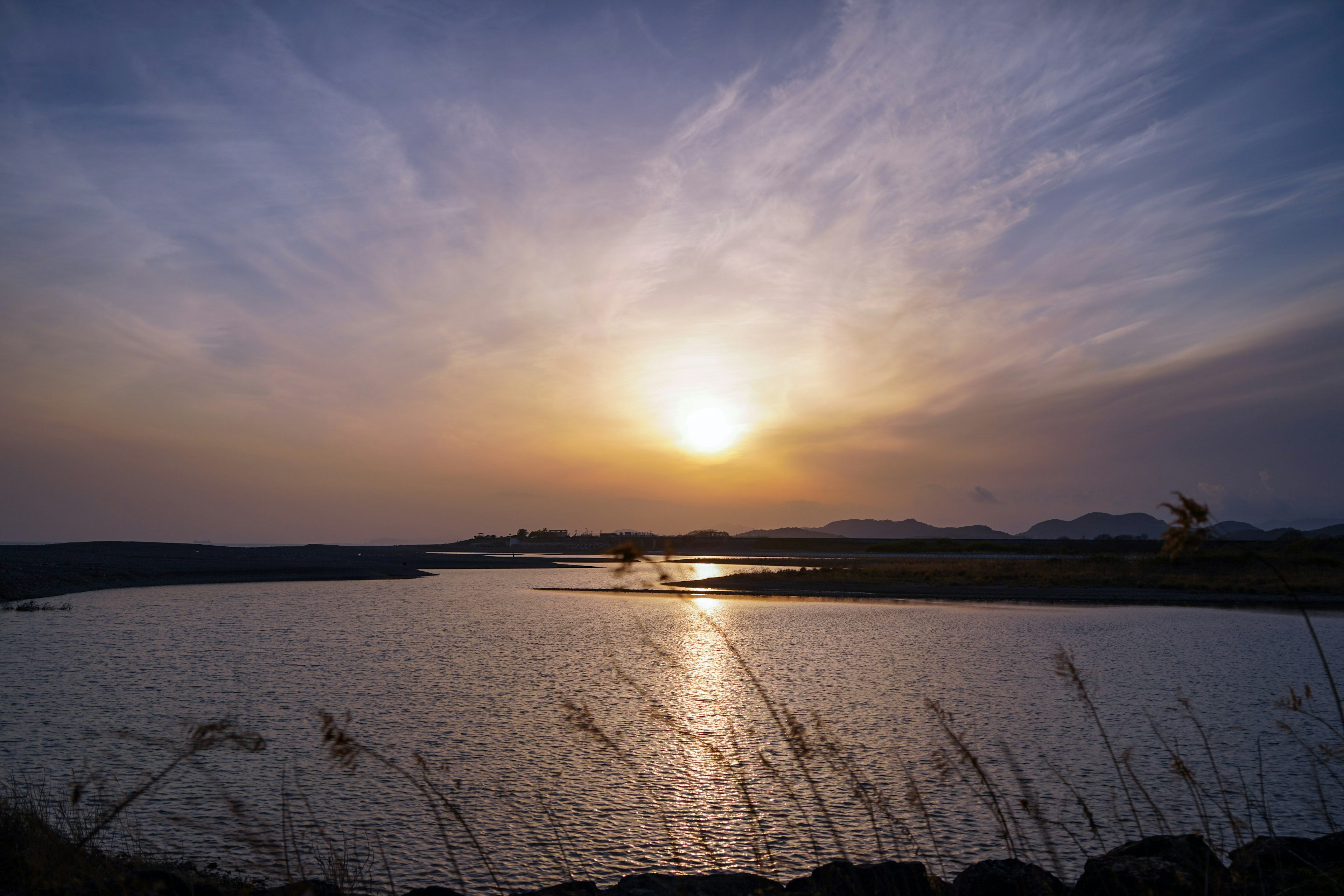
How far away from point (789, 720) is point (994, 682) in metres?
15.5

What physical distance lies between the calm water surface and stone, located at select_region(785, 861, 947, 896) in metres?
0.37

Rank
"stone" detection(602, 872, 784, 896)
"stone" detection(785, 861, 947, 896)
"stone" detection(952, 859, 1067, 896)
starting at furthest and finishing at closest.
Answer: "stone" detection(602, 872, 784, 896) → "stone" detection(952, 859, 1067, 896) → "stone" detection(785, 861, 947, 896)

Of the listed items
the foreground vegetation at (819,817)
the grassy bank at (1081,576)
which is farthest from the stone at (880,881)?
the grassy bank at (1081,576)

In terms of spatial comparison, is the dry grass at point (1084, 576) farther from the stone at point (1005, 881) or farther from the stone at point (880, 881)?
the stone at point (880, 881)

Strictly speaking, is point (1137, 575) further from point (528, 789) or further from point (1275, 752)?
point (528, 789)

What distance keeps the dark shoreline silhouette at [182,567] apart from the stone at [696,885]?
145 ft

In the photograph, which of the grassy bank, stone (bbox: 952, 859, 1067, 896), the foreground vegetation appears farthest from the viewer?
the grassy bank

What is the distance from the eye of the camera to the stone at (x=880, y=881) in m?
6.56

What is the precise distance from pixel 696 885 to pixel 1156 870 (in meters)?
3.91

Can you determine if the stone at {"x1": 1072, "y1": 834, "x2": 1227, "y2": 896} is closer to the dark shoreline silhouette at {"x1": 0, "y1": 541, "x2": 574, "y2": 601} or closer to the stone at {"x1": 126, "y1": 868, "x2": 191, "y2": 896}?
the stone at {"x1": 126, "y1": 868, "x2": 191, "y2": 896}

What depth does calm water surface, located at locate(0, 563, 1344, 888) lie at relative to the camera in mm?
9398

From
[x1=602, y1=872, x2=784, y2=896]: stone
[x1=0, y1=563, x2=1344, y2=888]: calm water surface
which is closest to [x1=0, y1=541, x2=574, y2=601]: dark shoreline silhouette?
[x1=0, y1=563, x2=1344, y2=888]: calm water surface

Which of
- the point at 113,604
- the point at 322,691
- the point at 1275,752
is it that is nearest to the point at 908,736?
the point at 1275,752

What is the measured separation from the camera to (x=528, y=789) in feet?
37.0
